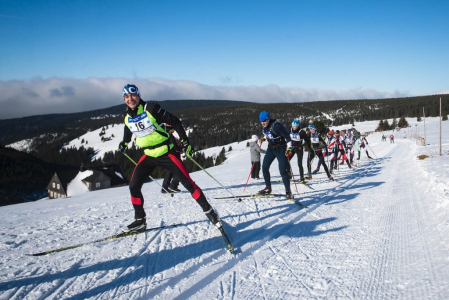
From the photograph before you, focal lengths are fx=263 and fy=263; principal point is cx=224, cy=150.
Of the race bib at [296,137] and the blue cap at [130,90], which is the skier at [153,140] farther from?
the race bib at [296,137]

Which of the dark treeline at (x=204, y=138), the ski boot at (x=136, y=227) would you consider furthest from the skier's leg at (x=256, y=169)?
the dark treeline at (x=204, y=138)

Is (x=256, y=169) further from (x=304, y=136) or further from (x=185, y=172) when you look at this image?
(x=185, y=172)

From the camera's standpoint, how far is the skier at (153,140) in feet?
12.8

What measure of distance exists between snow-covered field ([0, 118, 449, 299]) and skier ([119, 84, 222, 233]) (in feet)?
2.23

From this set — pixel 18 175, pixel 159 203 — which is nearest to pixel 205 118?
pixel 18 175

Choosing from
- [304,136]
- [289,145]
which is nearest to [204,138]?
[289,145]

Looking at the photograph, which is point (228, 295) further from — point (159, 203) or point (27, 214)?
point (27, 214)

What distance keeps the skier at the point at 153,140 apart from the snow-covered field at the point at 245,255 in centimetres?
68

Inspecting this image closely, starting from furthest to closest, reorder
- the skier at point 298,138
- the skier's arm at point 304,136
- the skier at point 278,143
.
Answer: the skier's arm at point 304,136 < the skier at point 298,138 < the skier at point 278,143

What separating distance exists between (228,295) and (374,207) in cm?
447

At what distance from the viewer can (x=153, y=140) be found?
402 centimetres

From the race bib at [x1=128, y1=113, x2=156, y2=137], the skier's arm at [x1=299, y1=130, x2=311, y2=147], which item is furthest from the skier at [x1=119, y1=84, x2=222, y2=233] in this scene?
the skier's arm at [x1=299, y1=130, x2=311, y2=147]

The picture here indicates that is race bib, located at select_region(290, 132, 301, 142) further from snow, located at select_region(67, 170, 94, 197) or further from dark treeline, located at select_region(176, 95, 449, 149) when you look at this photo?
dark treeline, located at select_region(176, 95, 449, 149)

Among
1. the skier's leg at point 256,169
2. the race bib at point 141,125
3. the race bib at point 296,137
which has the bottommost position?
the skier's leg at point 256,169
